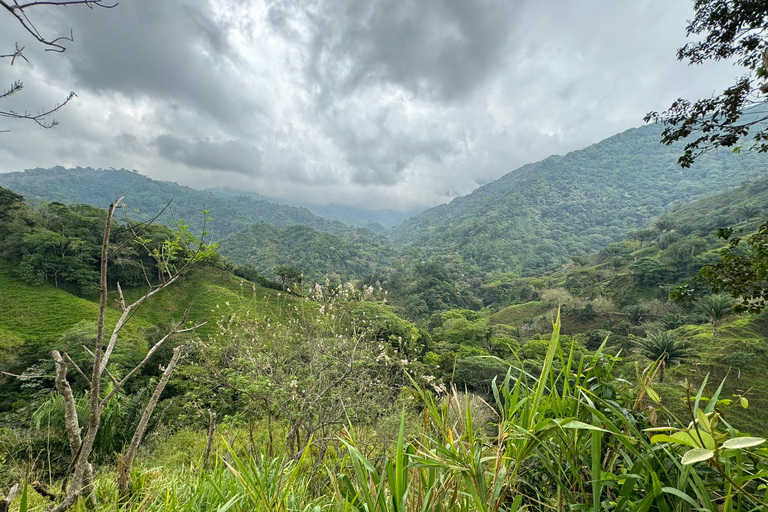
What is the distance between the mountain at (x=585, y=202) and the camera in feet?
327

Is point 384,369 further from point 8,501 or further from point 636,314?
point 636,314

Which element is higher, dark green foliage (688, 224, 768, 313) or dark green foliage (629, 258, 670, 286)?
dark green foliage (688, 224, 768, 313)

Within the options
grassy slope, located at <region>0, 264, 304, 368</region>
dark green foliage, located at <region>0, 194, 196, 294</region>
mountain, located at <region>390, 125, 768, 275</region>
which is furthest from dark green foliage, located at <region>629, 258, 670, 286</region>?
dark green foliage, located at <region>0, 194, 196, 294</region>

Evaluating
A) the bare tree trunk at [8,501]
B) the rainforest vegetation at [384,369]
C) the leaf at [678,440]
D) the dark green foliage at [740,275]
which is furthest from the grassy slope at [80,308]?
the leaf at [678,440]

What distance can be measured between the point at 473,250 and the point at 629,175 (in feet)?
335

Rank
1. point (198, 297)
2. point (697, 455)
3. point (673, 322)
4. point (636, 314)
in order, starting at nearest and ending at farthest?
point (697, 455)
point (673, 322)
point (198, 297)
point (636, 314)

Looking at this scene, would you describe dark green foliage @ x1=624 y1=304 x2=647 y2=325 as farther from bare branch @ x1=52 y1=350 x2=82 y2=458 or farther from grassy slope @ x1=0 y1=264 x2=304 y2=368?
bare branch @ x1=52 y1=350 x2=82 y2=458

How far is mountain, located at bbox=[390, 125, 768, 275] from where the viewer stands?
99.8 meters

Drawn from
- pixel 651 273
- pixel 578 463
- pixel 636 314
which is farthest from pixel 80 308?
pixel 651 273

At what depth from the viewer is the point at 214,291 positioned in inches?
1170

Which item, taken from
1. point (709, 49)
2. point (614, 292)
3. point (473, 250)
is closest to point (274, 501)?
point (709, 49)

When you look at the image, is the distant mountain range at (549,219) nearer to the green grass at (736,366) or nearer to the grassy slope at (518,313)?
the grassy slope at (518,313)

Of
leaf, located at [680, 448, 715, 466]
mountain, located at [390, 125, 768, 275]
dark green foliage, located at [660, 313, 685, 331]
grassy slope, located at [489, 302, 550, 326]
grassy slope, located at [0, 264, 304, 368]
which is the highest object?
mountain, located at [390, 125, 768, 275]

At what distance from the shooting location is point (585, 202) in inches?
5197
